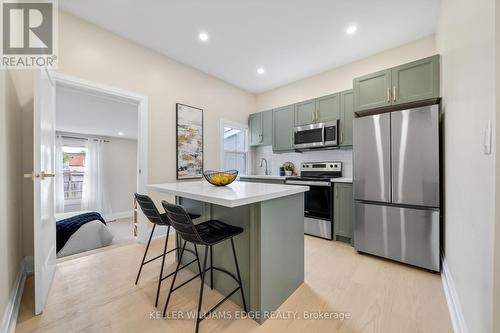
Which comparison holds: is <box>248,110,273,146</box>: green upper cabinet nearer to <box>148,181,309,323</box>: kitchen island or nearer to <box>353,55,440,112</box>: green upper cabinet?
<box>353,55,440,112</box>: green upper cabinet

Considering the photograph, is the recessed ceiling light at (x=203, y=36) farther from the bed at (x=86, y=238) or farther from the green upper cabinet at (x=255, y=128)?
the bed at (x=86, y=238)

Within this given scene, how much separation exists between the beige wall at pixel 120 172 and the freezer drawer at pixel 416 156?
6950mm

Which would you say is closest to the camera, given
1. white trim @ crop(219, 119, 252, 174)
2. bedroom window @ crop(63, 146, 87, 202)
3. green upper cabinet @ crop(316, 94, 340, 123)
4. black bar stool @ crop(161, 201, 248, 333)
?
black bar stool @ crop(161, 201, 248, 333)

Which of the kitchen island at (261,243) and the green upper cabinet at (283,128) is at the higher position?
the green upper cabinet at (283,128)

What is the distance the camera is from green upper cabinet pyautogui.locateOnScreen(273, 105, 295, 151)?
3779mm

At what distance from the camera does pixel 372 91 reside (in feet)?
8.34

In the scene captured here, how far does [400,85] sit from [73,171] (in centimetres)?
759

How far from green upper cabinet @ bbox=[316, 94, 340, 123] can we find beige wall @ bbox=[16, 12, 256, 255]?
5.75ft

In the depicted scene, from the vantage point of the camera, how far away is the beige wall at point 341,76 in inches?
107

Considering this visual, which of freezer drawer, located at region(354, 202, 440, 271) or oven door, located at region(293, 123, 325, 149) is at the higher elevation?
oven door, located at region(293, 123, 325, 149)

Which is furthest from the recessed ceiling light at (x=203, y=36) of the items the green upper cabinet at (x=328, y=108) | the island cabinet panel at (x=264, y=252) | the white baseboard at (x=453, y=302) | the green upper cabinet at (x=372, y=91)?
the white baseboard at (x=453, y=302)

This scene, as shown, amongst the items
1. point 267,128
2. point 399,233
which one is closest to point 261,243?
point 399,233

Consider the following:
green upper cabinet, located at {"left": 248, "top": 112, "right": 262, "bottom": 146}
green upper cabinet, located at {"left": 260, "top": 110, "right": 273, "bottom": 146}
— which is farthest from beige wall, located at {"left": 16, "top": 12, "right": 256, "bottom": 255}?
green upper cabinet, located at {"left": 260, "top": 110, "right": 273, "bottom": 146}

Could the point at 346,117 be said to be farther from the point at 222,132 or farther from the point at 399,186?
the point at 222,132
